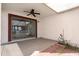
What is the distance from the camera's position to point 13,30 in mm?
4594

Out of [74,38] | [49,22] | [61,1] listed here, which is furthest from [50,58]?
[74,38]

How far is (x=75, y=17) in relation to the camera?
4781 millimetres

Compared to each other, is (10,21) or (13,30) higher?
(10,21)

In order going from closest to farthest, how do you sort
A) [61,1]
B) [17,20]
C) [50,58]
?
[61,1], [50,58], [17,20]

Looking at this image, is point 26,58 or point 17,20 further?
point 17,20

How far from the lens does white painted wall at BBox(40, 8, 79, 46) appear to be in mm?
4629

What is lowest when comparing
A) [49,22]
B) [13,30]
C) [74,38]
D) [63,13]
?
[74,38]

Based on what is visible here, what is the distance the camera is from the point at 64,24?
15.8ft

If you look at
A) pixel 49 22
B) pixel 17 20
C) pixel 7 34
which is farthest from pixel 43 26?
pixel 7 34

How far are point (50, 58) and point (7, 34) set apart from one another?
353 centimetres

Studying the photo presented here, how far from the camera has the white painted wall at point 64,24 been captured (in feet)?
15.2

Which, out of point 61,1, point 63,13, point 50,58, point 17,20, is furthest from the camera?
point 17,20

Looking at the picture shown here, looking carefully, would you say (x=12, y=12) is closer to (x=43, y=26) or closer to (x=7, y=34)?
(x=7, y=34)

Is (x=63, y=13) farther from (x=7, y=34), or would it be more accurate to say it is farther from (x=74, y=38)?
(x=7, y=34)
